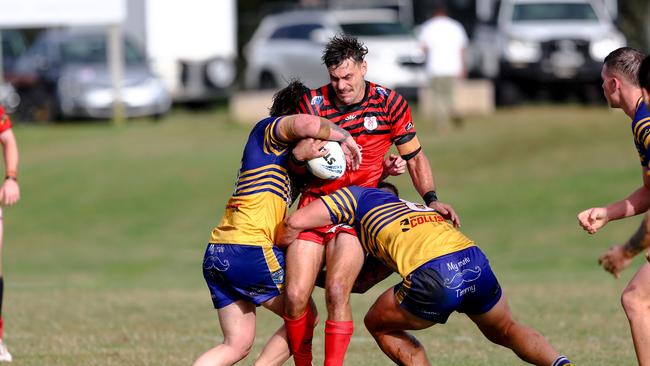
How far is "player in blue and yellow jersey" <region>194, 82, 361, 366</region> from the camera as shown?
661 centimetres

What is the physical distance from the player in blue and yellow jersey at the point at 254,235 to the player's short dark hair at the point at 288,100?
14.4 inches

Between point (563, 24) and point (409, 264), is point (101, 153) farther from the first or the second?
point (409, 264)

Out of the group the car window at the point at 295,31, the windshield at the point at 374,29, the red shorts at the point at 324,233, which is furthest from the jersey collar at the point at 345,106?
the car window at the point at 295,31

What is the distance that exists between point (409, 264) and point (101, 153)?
1772cm

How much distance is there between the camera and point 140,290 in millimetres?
13562

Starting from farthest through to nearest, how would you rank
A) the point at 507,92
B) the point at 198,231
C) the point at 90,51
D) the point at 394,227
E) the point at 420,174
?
the point at 90,51
the point at 507,92
the point at 198,231
the point at 420,174
the point at 394,227

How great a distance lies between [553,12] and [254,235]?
2035 centimetres

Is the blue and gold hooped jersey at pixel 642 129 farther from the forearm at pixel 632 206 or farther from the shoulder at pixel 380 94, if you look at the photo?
the shoulder at pixel 380 94

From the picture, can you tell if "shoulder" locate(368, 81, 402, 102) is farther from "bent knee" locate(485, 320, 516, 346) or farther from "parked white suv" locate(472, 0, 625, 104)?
"parked white suv" locate(472, 0, 625, 104)

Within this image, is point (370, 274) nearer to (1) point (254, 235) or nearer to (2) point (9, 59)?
(1) point (254, 235)

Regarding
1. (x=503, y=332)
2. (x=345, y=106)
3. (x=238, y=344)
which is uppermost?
(x=345, y=106)

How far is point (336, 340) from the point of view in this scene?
6637mm

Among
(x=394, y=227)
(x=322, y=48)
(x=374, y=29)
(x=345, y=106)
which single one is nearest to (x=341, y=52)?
(x=345, y=106)

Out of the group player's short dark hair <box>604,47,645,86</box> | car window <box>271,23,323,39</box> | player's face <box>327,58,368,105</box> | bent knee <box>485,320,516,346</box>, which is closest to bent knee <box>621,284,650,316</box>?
bent knee <box>485,320,516,346</box>
